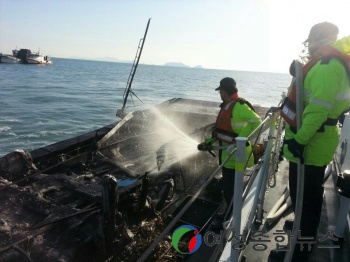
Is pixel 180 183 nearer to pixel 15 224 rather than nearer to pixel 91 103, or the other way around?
pixel 15 224

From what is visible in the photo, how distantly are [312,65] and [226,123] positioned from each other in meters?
2.26

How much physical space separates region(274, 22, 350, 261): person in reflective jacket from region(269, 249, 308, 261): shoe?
22 centimetres

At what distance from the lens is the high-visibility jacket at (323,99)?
7.32 feet

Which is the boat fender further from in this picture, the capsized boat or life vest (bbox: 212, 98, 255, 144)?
the capsized boat

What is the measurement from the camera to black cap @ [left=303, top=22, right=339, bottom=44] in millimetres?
2412

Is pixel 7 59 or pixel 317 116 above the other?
pixel 7 59

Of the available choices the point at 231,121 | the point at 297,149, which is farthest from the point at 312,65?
the point at 231,121

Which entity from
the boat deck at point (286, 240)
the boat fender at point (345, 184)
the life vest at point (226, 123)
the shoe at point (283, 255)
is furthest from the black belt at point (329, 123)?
the life vest at point (226, 123)

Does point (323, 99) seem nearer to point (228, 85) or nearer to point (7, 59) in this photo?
point (228, 85)

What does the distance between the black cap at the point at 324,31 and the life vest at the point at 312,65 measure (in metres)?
0.15

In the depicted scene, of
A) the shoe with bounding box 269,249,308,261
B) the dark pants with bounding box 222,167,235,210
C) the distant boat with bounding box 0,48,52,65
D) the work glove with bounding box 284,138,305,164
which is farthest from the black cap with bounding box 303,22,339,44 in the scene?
the distant boat with bounding box 0,48,52,65

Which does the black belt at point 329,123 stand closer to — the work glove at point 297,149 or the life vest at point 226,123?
the work glove at point 297,149

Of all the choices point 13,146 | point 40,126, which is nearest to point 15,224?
point 13,146

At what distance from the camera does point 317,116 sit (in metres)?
2.24
